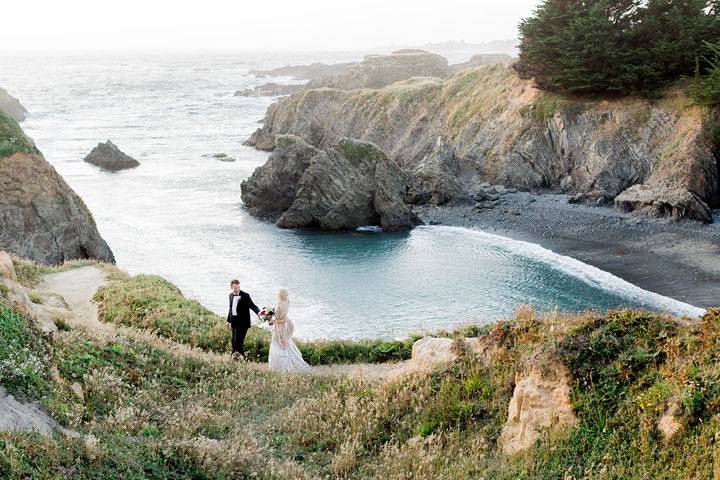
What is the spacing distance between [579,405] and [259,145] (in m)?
73.1

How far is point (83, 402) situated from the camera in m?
10.2

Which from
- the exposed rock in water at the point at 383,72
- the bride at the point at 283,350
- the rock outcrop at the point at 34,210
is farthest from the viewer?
the exposed rock in water at the point at 383,72

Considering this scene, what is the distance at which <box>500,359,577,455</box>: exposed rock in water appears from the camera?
9.08 metres

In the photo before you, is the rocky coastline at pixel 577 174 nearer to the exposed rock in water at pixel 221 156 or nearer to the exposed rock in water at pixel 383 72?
the exposed rock in water at pixel 221 156

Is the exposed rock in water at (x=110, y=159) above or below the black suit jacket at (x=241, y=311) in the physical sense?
below

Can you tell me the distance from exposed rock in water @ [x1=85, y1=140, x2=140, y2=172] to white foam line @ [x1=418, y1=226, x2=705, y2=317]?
3650cm

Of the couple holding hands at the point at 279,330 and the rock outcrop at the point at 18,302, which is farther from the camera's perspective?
the couple holding hands at the point at 279,330

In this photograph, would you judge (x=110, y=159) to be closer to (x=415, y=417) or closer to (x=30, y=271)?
(x=30, y=271)

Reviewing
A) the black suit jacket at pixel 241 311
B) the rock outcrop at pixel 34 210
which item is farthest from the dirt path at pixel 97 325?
the rock outcrop at pixel 34 210

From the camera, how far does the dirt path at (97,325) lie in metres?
14.7

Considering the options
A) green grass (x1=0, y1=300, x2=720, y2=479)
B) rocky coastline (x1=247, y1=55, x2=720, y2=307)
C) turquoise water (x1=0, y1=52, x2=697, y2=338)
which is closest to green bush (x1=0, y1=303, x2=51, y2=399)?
green grass (x1=0, y1=300, x2=720, y2=479)

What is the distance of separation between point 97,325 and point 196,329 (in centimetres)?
294

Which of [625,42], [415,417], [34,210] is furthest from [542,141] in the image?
[415,417]

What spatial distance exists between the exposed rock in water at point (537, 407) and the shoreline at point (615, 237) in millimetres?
21147
